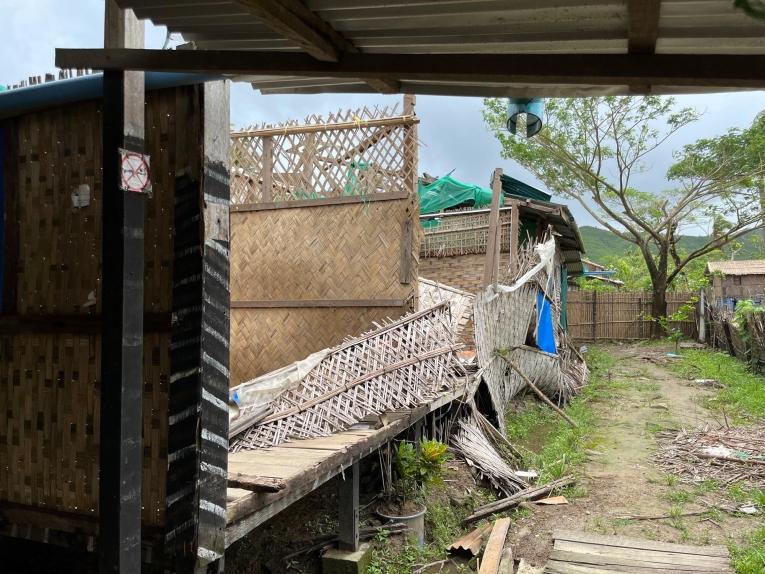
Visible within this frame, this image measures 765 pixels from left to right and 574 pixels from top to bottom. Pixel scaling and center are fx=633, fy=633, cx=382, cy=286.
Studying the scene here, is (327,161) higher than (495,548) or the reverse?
higher

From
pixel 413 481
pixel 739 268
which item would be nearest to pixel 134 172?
pixel 413 481

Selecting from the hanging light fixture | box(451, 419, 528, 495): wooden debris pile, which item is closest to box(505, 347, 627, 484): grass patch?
box(451, 419, 528, 495): wooden debris pile

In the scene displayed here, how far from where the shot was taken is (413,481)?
555 centimetres

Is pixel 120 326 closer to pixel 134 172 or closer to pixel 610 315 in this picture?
pixel 134 172

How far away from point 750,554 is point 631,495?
1550 mm

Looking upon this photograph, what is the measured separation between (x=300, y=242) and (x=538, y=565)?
4099 mm

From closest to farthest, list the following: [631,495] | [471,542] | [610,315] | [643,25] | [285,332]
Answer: [643,25], [471,542], [631,495], [285,332], [610,315]

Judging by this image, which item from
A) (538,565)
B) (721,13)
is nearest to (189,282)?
(721,13)

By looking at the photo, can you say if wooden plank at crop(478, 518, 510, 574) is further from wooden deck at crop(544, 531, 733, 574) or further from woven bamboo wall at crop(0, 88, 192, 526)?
woven bamboo wall at crop(0, 88, 192, 526)

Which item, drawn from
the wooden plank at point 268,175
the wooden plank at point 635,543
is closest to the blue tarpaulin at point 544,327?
the wooden plank at point 268,175

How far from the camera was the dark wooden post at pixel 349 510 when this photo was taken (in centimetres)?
431

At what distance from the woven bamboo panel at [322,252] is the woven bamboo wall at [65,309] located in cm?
409

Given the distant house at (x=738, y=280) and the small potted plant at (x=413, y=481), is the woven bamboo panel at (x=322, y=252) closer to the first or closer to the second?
the small potted plant at (x=413, y=481)

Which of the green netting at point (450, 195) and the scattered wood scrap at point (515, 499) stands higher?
→ the green netting at point (450, 195)
